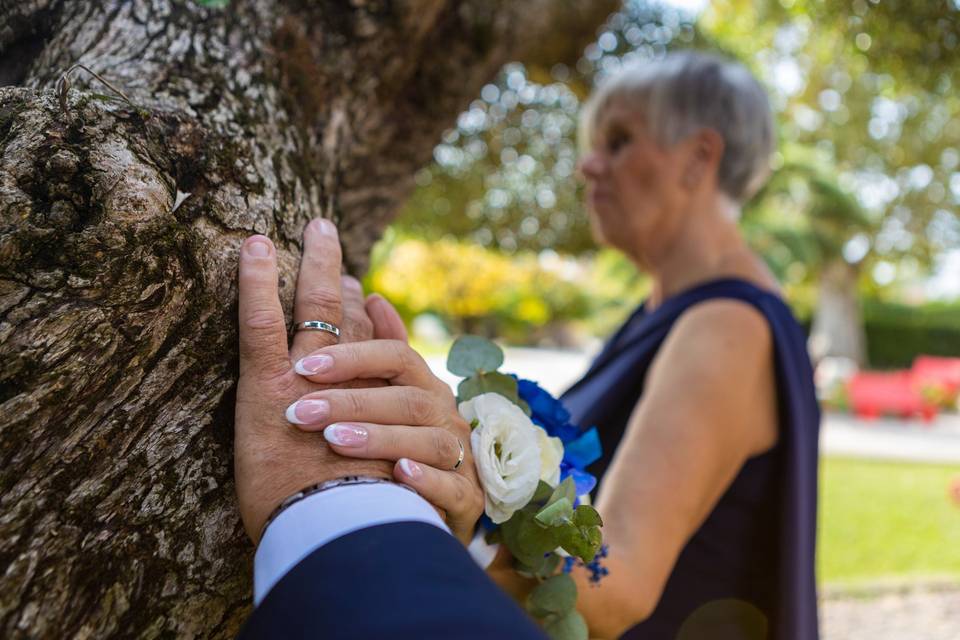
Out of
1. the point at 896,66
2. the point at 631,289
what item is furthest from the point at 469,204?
the point at 631,289

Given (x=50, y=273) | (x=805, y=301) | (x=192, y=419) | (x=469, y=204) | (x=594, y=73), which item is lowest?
(x=805, y=301)

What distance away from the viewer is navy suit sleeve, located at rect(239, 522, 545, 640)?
0.70 m

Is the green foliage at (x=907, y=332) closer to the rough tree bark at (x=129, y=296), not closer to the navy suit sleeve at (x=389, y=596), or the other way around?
the rough tree bark at (x=129, y=296)

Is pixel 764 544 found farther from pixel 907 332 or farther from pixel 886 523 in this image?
pixel 907 332

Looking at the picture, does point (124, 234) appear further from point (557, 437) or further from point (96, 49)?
point (557, 437)

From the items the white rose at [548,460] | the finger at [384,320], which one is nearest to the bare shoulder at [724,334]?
the white rose at [548,460]

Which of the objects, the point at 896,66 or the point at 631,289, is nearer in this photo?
the point at 896,66

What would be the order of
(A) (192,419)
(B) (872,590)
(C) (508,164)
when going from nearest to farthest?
(A) (192,419), (C) (508,164), (B) (872,590)

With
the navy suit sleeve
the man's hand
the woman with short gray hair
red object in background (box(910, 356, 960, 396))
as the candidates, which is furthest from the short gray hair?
red object in background (box(910, 356, 960, 396))

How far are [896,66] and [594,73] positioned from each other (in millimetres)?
1340

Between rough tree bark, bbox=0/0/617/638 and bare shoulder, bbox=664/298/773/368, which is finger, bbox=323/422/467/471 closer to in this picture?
rough tree bark, bbox=0/0/617/638

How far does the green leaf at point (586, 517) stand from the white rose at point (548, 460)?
0.26ft

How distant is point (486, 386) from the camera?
49.0 inches

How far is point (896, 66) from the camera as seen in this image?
315 centimetres
